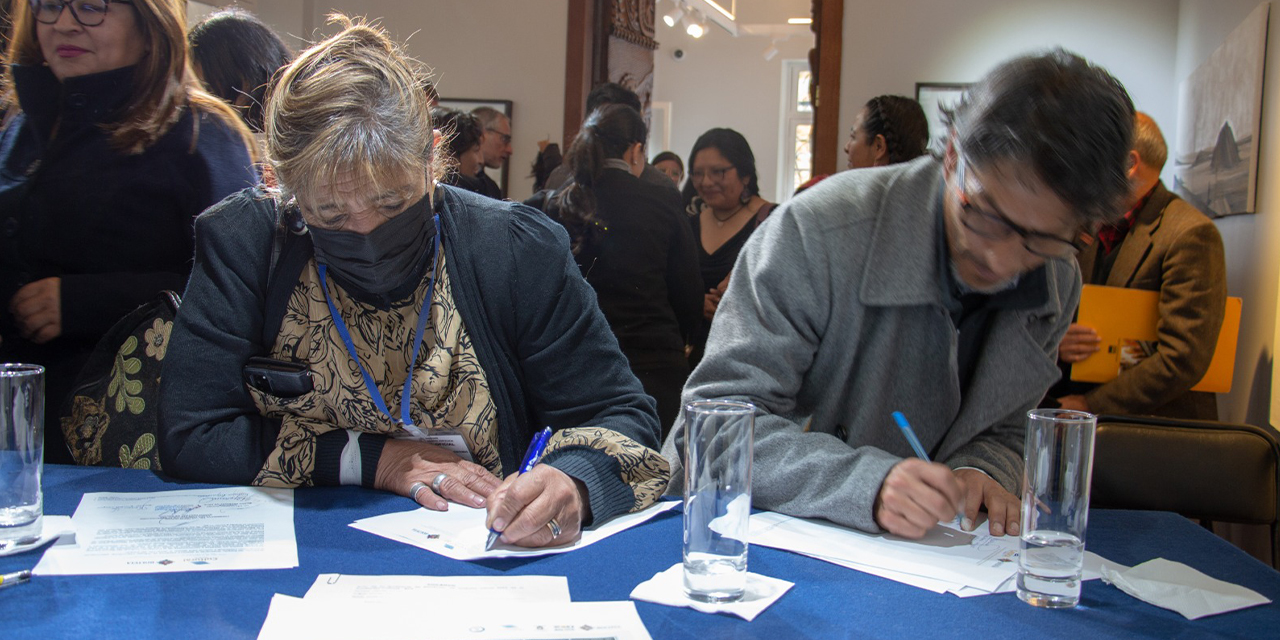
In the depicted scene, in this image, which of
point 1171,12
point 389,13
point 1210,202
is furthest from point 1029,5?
point 389,13

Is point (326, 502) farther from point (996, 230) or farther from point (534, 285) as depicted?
point (996, 230)

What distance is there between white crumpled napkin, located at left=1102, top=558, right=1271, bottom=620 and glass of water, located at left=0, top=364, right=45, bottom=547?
4.60 feet

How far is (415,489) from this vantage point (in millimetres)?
1516

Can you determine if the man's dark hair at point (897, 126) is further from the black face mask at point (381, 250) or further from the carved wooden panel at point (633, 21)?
the black face mask at point (381, 250)

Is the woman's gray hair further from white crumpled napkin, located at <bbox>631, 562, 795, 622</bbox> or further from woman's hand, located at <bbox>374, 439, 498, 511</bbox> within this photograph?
white crumpled napkin, located at <bbox>631, 562, 795, 622</bbox>

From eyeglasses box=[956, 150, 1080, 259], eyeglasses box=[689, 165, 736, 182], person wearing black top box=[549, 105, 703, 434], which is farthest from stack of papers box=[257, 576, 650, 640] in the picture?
eyeglasses box=[689, 165, 736, 182]

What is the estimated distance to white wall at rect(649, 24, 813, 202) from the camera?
1263 cm

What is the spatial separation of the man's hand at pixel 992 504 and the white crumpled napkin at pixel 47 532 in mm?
1280

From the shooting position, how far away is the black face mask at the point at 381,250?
157cm

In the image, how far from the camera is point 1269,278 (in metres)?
3.16

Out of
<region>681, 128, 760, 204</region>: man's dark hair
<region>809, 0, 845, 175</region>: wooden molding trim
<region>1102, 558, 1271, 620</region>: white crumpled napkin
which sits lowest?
<region>1102, 558, 1271, 620</region>: white crumpled napkin

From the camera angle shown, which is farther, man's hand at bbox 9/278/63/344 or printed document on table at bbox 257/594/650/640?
man's hand at bbox 9/278/63/344

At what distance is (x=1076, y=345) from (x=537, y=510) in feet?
8.05

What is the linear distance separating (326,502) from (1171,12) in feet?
15.7
